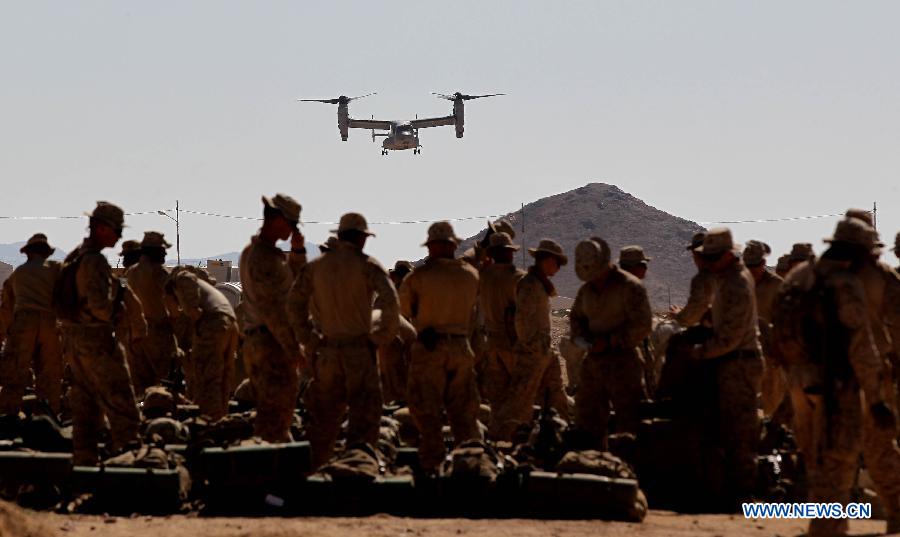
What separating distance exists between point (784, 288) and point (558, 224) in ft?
558

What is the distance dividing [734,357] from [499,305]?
13.8 feet

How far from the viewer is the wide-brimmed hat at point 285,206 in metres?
12.4

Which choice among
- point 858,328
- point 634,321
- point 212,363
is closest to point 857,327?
point 858,328

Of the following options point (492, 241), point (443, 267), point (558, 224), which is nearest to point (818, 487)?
point (443, 267)

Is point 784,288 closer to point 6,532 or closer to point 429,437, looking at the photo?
point 429,437

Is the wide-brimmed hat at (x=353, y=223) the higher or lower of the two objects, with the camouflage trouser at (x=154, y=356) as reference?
higher

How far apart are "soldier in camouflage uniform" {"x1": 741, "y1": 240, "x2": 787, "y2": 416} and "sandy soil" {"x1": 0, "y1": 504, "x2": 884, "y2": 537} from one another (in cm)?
493

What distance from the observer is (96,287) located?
12.3m

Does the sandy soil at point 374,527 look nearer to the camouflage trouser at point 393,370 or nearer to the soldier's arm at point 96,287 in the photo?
the soldier's arm at point 96,287

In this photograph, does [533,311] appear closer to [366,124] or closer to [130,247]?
[130,247]

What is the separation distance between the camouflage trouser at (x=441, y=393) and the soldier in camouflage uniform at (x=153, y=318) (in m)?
5.31

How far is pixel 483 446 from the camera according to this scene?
438 inches

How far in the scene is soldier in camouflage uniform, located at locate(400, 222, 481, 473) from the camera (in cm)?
1295

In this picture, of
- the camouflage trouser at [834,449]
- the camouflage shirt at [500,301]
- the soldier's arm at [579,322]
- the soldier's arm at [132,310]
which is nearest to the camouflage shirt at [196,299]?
the soldier's arm at [132,310]
